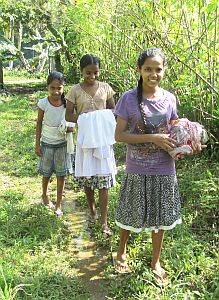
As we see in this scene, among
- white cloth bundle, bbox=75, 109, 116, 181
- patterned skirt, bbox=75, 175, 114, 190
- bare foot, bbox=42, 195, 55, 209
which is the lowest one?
bare foot, bbox=42, 195, 55, 209

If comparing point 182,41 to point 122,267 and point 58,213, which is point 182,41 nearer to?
point 58,213

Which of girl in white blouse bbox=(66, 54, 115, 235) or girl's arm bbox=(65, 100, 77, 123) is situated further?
girl's arm bbox=(65, 100, 77, 123)

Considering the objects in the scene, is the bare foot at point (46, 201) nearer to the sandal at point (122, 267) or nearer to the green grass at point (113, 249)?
the green grass at point (113, 249)

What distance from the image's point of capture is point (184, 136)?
2.90 metres

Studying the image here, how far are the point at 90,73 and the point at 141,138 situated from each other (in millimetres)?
1205

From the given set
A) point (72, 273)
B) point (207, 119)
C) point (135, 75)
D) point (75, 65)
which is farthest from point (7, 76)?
point (72, 273)

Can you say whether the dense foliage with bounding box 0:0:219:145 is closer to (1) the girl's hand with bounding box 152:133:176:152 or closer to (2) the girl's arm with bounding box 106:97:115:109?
(2) the girl's arm with bounding box 106:97:115:109

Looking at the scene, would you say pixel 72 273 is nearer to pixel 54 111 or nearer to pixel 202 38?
pixel 54 111

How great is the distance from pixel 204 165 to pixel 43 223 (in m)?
2.16

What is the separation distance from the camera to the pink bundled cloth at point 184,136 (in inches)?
113

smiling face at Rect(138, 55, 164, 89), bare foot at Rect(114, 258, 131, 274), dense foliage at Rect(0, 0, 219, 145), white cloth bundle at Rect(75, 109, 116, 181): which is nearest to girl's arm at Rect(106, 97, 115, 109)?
white cloth bundle at Rect(75, 109, 116, 181)

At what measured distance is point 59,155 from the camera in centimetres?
459

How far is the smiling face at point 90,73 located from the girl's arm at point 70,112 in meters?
0.27

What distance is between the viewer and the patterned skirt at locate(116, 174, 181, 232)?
312 cm
